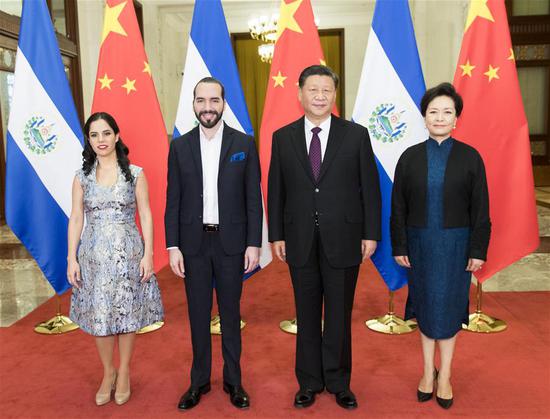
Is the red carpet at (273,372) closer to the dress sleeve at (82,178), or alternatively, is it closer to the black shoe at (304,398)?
the black shoe at (304,398)

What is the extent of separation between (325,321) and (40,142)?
2209 mm

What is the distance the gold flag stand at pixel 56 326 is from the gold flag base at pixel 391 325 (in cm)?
199

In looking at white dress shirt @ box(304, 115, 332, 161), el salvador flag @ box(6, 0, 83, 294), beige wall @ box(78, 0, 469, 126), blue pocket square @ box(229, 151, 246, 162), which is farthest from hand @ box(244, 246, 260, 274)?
beige wall @ box(78, 0, 469, 126)

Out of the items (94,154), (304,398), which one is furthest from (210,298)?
(94,154)

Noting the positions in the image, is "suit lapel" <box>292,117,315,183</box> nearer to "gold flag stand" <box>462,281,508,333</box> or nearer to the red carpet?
the red carpet

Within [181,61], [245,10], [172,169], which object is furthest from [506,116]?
[181,61]

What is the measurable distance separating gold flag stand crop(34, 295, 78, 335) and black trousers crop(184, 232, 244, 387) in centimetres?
138

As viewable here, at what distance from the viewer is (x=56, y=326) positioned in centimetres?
358

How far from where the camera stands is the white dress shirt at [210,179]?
93.7 inches

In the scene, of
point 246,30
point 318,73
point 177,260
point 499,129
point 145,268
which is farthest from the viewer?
point 246,30

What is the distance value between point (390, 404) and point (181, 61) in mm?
11033

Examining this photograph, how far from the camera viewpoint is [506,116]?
11.0 ft

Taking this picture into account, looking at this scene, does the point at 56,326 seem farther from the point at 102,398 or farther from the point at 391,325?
the point at 391,325

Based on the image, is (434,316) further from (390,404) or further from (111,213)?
(111,213)
